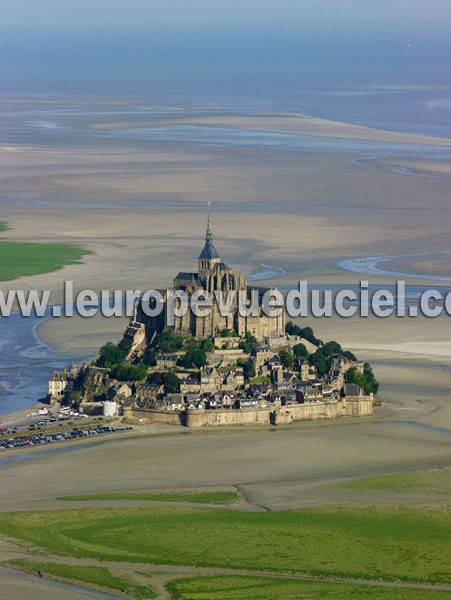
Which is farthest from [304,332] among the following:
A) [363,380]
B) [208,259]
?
[363,380]

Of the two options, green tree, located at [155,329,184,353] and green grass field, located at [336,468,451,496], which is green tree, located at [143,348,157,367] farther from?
green grass field, located at [336,468,451,496]

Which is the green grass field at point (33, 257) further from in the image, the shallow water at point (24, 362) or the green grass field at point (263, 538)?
the green grass field at point (263, 538)

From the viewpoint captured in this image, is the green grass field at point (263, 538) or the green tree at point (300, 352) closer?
the green grass field at point (263, 538)

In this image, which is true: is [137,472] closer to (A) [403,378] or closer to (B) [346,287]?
(A) [403,378]

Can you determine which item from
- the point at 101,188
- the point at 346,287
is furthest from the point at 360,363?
the point at 101,188

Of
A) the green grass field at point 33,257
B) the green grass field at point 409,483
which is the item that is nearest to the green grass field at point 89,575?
the green grass field at point 409,483

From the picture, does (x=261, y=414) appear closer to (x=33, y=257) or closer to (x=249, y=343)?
(x=249, y=343)
